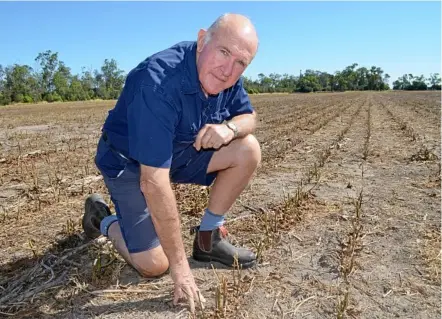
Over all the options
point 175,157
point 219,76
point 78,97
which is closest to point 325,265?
point 175,157

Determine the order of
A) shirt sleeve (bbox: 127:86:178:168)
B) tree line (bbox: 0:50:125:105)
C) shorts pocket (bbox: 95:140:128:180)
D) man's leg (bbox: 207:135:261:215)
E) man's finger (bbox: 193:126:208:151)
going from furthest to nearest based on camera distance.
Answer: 1. tree line (bbox: 0:50:125:105)
2. man's leg (bbox: 207:135:261:215)
3. shorts pocket (bbox: 95:140:128:180)
4. man's finger (bbox: 193:126:208:151)
5. shirt sleeve (bbox: 127:86:178:168)

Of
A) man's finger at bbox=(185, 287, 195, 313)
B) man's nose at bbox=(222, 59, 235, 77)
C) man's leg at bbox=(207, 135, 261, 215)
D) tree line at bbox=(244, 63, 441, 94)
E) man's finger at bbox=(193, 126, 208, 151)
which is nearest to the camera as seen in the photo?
man's finger at bbox=(185, 287, 195, 313)

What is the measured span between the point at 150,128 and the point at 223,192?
1073 millimetres

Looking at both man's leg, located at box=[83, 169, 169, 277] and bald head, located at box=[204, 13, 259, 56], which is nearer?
bald head, located at box=[204, 13, 259, 56]

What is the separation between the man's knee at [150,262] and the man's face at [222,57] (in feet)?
3.58

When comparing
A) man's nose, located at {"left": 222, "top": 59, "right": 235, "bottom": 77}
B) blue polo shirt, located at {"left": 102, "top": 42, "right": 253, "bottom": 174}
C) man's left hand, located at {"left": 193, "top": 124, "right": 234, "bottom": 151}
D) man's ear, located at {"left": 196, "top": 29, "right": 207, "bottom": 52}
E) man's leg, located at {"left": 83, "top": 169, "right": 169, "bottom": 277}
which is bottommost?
man's leg, located at {"left": 83, "top": 169, "right": 169, "bottom": 277}

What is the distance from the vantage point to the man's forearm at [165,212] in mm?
2168

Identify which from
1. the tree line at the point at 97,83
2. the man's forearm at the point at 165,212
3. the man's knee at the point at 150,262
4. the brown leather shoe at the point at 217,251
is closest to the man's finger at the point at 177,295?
the man's forearm at the point at 165,212

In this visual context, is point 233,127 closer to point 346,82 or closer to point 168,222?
point 168,222

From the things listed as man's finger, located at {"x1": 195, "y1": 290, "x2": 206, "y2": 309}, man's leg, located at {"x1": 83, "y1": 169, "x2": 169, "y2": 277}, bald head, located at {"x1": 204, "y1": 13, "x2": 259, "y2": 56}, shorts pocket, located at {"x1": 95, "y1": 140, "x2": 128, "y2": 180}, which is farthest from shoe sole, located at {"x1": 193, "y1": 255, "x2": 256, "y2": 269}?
bald head, located at {"x1": 204, "y1": 13, "x2": 259, "y2": 56}

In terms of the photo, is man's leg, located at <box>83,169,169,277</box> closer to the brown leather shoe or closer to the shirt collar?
the brown leather shoe

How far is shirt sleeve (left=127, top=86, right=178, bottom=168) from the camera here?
2143mm

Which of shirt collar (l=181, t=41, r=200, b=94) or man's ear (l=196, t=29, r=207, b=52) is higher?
man's ear (l=196, t=29, r=207, b=52)

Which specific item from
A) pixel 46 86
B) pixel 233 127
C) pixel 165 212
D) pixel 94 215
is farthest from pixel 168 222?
pixel 46 86
